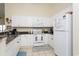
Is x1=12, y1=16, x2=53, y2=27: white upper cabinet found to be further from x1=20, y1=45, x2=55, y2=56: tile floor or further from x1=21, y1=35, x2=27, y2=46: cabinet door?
x1=20, y1=45, x2=55, y2=56: tile floor

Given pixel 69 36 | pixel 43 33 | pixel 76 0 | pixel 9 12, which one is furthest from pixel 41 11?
pixel 76 0

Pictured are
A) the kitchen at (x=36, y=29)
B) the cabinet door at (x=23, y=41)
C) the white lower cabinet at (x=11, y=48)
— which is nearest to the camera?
the white lower cabinet at (x=11, y=48)

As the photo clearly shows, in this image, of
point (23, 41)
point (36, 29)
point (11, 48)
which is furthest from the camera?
point (36, 29)

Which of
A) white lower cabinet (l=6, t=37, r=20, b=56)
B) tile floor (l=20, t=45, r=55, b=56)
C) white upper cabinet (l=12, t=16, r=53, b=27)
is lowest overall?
tile floor (l=20, t=45, r=55, b=56)

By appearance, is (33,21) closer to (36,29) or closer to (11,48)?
(36,29)

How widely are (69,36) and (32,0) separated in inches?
60.4

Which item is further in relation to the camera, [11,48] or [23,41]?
[23,41]

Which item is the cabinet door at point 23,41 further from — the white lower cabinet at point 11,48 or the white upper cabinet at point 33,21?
the white upper cabinet at point 33,21

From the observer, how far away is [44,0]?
122cm

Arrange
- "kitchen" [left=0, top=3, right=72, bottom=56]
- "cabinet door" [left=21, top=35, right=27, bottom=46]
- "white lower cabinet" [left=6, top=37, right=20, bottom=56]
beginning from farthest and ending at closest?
"cabinet door" [left=21, top=35, right=27, bottom=46]
"kitchen" [left=0, top=3, right=72, bottom=56]
"white lower cabinet" [left=6, top=37, right=20, bottom=56]

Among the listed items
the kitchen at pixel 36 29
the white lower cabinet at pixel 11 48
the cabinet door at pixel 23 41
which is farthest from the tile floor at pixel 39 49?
the white lower cabinet at pixel 11 48

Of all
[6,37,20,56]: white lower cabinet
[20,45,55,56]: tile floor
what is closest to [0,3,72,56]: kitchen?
[20,45,55,56]: tile floor

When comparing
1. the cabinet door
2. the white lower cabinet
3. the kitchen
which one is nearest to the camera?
the white lower cabinet

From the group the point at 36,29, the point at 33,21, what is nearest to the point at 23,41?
the point at 36,29
